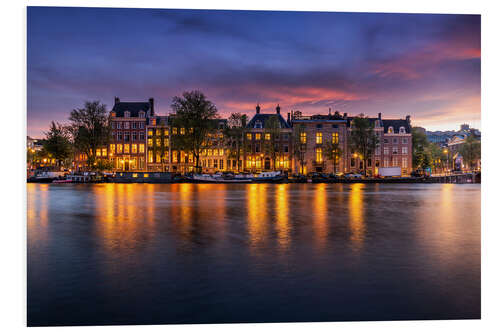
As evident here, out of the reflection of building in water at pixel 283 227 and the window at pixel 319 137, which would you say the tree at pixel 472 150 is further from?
the window at pixel 319 137

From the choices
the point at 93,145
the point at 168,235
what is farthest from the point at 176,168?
the point at 168,235

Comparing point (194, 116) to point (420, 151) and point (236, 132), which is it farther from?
point (420, 151)

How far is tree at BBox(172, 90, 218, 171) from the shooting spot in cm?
4141

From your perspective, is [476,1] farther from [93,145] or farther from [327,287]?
[93,145]

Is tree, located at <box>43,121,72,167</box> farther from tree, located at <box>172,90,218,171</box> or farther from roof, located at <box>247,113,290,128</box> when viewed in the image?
roof, located at <box>247,113,290,128</box>

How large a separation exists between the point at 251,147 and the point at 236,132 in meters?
6.95

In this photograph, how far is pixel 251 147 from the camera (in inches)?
2189

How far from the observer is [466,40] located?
8.86m

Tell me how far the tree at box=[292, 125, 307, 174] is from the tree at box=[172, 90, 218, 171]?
1402 centimetres

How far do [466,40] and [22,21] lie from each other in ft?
30.5

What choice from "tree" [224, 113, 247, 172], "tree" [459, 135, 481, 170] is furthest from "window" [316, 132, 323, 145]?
"tree" [459, 135, 481, 170]

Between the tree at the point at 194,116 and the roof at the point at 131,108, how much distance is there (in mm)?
16501

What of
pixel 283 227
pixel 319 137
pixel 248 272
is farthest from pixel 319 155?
pixel 248 272

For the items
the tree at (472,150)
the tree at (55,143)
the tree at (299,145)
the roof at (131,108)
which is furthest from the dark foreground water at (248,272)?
the roof at (131,108)
